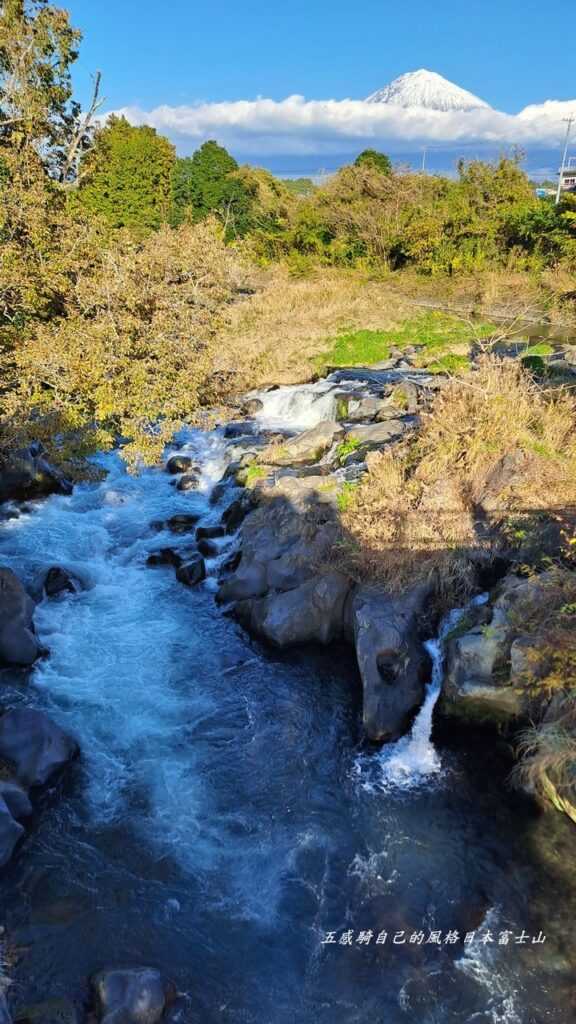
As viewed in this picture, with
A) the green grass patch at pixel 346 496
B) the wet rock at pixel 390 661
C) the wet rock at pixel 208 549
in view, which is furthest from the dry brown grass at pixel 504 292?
the wet rock at pixel 390 661

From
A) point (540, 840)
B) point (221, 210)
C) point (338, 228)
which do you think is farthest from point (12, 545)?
point (221, 210)

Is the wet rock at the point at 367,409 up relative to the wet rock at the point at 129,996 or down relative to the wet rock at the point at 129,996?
up

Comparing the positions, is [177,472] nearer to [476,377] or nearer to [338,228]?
[476,377]

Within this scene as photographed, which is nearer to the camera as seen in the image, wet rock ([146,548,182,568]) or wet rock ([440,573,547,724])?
wet rock ([440,573,547,724])

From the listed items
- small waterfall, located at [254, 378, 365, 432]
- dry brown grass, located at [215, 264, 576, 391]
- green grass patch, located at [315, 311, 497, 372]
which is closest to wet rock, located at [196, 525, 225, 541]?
small waterfall, located at [254, 378, 365, 432]

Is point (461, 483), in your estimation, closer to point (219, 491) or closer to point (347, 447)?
point (347, 447)

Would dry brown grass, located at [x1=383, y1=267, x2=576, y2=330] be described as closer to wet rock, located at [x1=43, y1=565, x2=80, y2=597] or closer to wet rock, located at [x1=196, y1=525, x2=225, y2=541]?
wet rock, located at [x1=196, y1=525, x2=225, y2=541]

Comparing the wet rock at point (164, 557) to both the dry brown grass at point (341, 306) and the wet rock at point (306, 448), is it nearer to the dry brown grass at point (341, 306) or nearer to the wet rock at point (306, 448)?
the wet rock at point (306, 448)
